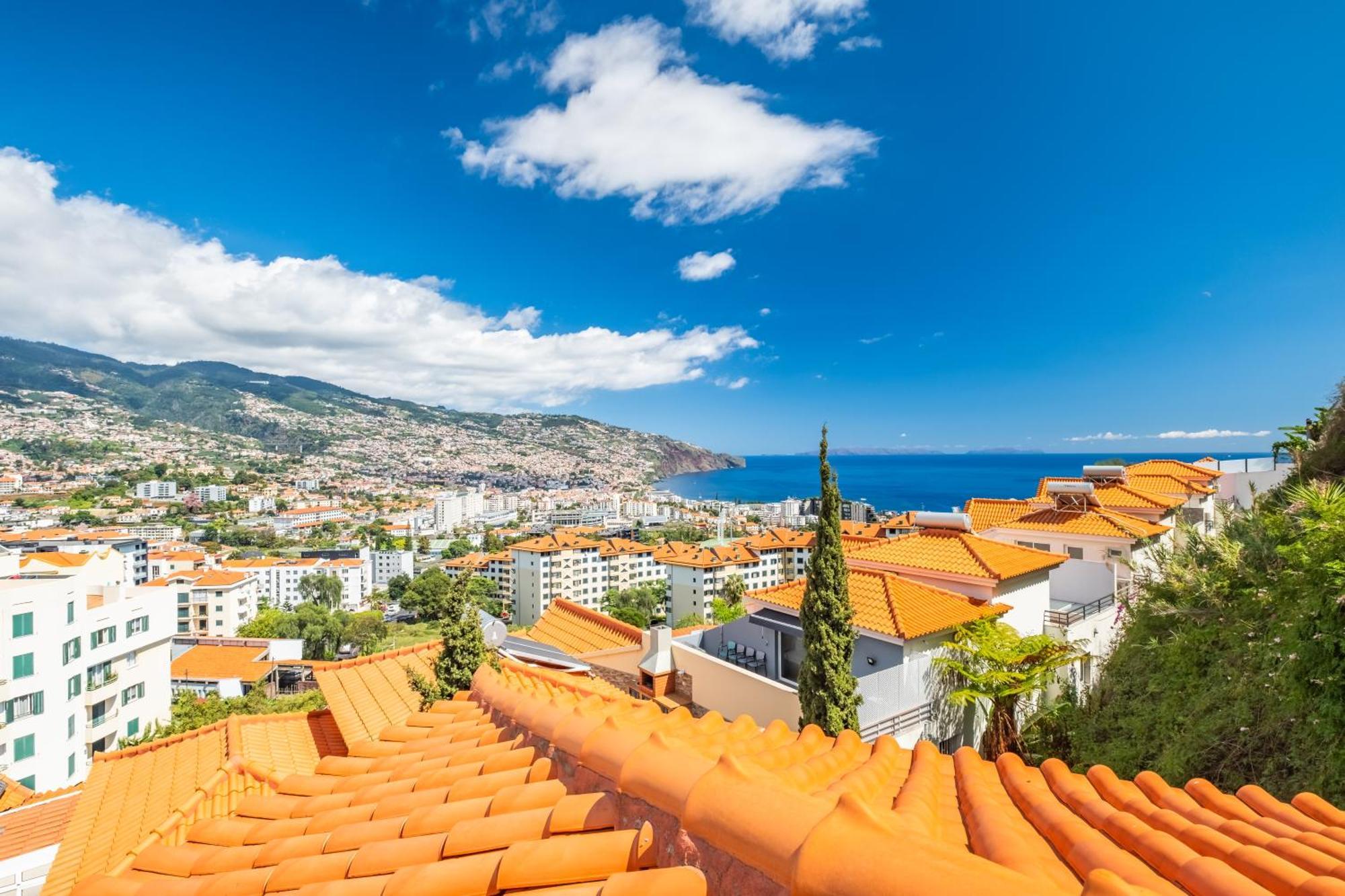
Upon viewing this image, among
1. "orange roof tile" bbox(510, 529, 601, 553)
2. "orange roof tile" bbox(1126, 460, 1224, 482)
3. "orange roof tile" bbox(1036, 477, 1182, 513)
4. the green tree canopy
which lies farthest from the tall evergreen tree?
the green tree canopy

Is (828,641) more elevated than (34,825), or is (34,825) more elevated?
(828,641)

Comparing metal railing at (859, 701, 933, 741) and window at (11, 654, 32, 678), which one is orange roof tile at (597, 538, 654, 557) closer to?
window at (11, 654, 32, 678)

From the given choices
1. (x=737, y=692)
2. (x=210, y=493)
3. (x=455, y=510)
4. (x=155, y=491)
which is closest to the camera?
(x=737, y=692)

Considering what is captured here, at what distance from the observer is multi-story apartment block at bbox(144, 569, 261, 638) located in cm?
5322

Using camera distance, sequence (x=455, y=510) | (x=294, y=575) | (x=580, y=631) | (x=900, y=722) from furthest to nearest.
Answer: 1. (x=455, y=510)
2. (x=294, y=575)
3. (x=580, y=631)
4. (x=900, y=722)

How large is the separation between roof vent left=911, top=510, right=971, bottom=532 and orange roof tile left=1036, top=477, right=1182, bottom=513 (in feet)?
16.1

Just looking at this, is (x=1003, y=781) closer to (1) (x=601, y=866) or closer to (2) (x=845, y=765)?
(2) (x=845, y=765)

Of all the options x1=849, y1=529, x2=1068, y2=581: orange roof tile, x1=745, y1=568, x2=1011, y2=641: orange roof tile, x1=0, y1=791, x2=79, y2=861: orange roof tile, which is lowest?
x1=0, y1=791, x2=79, y2=861: orange roof tile

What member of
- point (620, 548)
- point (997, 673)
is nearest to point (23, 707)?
point (997, 673)

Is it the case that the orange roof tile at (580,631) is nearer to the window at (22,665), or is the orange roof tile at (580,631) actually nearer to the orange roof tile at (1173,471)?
the window at (22,665)

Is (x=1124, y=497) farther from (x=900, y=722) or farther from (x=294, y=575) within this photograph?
(x=294, y=575)

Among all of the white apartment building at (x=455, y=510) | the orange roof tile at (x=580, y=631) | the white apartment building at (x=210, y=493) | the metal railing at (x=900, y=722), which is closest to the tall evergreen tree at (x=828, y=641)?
the metal railing at (x=900, y=722)

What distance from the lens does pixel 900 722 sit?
28.5 ft

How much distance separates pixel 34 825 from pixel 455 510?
139 m
